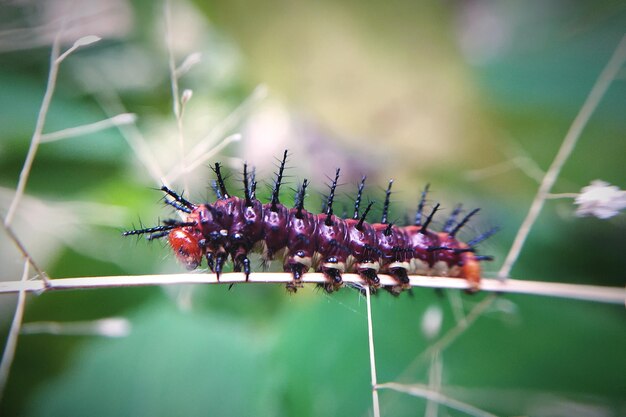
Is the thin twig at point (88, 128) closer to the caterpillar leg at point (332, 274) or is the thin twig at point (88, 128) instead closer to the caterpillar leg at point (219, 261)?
the caterpillar leg at point (219, 261)

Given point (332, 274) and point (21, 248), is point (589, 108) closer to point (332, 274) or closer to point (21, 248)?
point (332, 274)

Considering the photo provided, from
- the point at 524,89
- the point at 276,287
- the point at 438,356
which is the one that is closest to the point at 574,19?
the point at 524,89

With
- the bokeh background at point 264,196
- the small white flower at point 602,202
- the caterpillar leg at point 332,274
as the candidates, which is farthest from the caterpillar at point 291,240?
the small white flower at point 602,202

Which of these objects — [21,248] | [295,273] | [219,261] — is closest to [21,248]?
[21,248]

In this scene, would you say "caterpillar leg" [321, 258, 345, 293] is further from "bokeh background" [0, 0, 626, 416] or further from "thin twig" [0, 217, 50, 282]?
"thin twig" [0, 217, 50, 282]

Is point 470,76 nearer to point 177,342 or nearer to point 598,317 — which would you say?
point 598,317
